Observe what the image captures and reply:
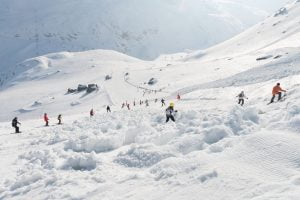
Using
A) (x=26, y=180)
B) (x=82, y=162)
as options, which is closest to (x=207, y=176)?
(x=82, y=162)

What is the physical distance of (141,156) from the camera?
12766 mm

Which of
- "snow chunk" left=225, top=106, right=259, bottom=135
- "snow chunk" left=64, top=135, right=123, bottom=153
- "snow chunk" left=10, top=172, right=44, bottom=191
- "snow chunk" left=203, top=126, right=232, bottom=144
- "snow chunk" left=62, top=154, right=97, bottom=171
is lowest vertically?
"snow chunk" left=10, top=172, right=44, bottom=191

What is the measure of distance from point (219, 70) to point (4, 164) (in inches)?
3461

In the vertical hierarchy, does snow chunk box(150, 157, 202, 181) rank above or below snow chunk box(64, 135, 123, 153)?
below

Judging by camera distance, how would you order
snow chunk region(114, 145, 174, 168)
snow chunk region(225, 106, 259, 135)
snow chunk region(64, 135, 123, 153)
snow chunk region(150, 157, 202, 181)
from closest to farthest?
snow chunk region(150, 157, 202, 181) < snow chunk region(114, 145, 174, 168) < snow chunk region(225, 106, 259, 135) < snow chunk region(64, 135, 123, 153)

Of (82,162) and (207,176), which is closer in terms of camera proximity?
(207,176)

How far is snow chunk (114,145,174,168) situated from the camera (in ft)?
40.5

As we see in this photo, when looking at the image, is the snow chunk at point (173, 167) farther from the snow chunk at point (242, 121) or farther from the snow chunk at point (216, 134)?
the snow chunk at point (242, 121)

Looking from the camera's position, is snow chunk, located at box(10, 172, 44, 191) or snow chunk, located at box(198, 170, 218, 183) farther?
snow chunk, located at box(10, 172, 44, 191)

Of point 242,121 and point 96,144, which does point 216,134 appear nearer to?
point 242,121

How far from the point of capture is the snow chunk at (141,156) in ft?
40.5

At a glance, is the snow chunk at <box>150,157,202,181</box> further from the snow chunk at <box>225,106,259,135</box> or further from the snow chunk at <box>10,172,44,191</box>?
the snow chunk at <box>10,172,44,191</box>

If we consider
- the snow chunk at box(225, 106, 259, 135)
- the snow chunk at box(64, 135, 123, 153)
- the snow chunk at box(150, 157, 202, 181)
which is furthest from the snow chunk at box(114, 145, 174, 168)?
the snow chunk at box(225, 106, 259, 135)

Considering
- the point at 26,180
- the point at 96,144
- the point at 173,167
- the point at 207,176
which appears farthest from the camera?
the point at 96,144
